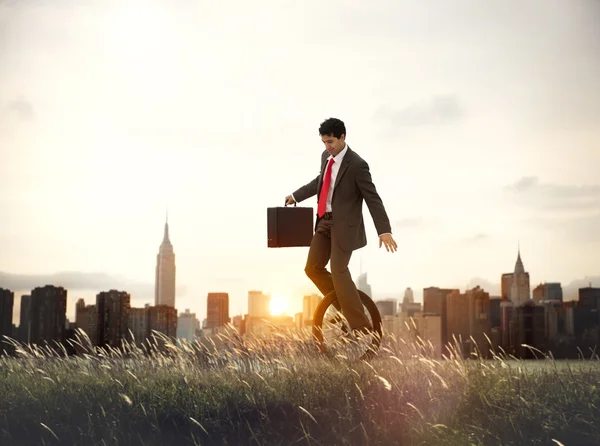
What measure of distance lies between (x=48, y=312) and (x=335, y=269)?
60865 millimetres

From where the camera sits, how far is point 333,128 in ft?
25.1

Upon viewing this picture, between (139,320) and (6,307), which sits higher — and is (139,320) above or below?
below

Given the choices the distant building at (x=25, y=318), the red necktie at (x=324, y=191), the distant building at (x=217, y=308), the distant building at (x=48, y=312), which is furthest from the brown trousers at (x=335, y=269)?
the distant building at (x=217, y=308)

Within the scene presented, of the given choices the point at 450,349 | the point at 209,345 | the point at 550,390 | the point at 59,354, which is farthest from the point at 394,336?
the point at 59,354

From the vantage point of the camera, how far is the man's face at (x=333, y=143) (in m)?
7.67

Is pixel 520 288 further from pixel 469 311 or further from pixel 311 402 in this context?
pixel 311 402

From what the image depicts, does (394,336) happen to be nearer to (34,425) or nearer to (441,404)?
(441,404)

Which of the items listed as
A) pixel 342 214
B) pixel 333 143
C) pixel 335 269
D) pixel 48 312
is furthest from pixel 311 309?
pixel 48 312

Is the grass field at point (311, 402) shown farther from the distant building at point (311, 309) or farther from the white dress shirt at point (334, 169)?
the white dress shirt at point (334, 169)

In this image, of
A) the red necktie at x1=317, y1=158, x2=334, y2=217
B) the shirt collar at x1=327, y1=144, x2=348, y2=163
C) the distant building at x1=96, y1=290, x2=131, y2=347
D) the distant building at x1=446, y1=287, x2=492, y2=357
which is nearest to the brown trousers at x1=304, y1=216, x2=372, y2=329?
the red necktie at x1=317, y1=158, x2=334, y2=217

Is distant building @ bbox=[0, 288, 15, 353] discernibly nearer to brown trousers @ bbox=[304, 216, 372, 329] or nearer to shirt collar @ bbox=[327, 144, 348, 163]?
brown trousers @ bbox=[304, 216, 372, 329]

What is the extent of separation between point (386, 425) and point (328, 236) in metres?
2.44

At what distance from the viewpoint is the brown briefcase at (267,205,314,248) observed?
26.5ft

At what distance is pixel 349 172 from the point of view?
25.0 feet
